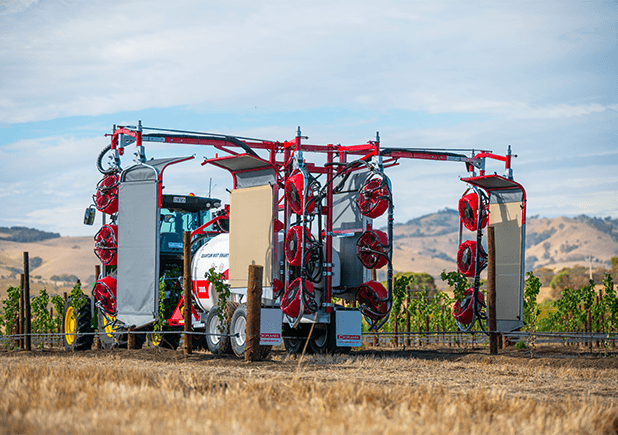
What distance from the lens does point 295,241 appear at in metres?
16.0

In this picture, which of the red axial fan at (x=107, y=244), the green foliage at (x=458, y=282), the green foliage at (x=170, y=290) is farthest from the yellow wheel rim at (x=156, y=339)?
the green foliage at (x=458, y=282)

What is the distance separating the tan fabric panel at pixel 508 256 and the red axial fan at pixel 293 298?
5.11 meters

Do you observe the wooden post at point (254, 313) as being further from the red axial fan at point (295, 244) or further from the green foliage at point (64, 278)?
the green foliage at point (64, 278)

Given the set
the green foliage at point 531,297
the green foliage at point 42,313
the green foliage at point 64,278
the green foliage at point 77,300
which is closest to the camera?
the green foliage at point 77,300

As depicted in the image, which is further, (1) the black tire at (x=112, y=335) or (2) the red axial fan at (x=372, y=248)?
(1) the black tire at (x=112, y=335)

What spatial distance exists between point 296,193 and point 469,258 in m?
5.42

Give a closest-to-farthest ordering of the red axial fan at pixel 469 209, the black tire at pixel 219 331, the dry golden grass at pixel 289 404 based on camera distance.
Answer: the dry golden grass at pixel 289 404
the black tire at pixel 219 331
the red axial fan at pixel 469 209

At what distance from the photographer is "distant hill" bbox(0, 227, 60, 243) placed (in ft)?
565

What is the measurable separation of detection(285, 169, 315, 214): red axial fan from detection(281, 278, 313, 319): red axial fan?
1481 millimetres

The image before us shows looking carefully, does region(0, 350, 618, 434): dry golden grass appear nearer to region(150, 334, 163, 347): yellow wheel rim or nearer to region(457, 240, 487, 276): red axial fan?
region(457, 240, 487, 276): red axial fan

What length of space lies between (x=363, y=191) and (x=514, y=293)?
4.54 meters

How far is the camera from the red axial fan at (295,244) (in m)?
15.9

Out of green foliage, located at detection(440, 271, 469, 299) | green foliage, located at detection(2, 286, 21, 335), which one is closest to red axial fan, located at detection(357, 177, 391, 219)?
green foliage, located at detection(440, 271, 469, 299)

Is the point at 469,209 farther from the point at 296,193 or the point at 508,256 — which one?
the point at 296,193
